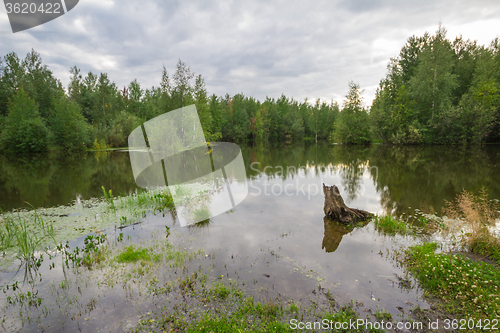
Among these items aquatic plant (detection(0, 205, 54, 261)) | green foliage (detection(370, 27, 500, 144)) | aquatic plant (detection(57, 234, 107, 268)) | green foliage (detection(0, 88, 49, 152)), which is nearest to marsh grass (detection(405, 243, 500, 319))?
aquatic plant (detection(57, 234, 107, 268))

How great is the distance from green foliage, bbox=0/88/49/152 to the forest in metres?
0.13

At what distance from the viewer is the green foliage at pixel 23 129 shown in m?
41.2

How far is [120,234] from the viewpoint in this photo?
822 cm

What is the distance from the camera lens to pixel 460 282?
4.66 metres

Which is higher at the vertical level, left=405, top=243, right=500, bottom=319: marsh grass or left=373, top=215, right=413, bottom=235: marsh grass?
left=405, top=243, right=500, bottom=319: marsh grass

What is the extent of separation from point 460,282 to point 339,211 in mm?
4581

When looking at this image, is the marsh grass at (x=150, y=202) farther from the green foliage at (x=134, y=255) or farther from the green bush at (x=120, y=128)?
the green bush at (x=120, y=128)

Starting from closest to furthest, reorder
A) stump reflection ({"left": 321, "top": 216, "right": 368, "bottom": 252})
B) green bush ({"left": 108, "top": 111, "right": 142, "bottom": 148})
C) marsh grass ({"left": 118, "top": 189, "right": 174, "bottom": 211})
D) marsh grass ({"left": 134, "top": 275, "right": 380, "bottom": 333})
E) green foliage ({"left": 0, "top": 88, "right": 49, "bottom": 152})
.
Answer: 1. marsh grass ({"left": 134, "top": 275, "right": 380, "bottom": 333})
2. stump reflection ({"left": 321, "top": 216, "right": 368, "bottom": 252})
3. marsh grass ({"left": 118, "top": 189, "right": 174, "bottom": 211})
4. green foliage ({"left": 0, "top": 88, "right": 49, "bottom": 152})
5. green bush ({"left": 108, "top": 111, "right": 142, "bottom": 148})

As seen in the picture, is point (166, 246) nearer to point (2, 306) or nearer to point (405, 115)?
point (2, 306)

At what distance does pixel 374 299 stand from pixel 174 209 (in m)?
8.72

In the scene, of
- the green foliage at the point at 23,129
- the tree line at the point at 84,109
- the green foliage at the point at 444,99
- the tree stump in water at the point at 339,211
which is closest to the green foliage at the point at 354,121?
the green foliage at the point at 444,99

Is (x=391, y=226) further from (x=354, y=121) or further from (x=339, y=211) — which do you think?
(x=354, y=121)

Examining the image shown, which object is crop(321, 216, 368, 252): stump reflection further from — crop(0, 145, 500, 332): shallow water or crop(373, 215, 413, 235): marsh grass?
crop(373, 215, 413, 235): marsh grass

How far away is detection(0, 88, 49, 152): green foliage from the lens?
135ft
